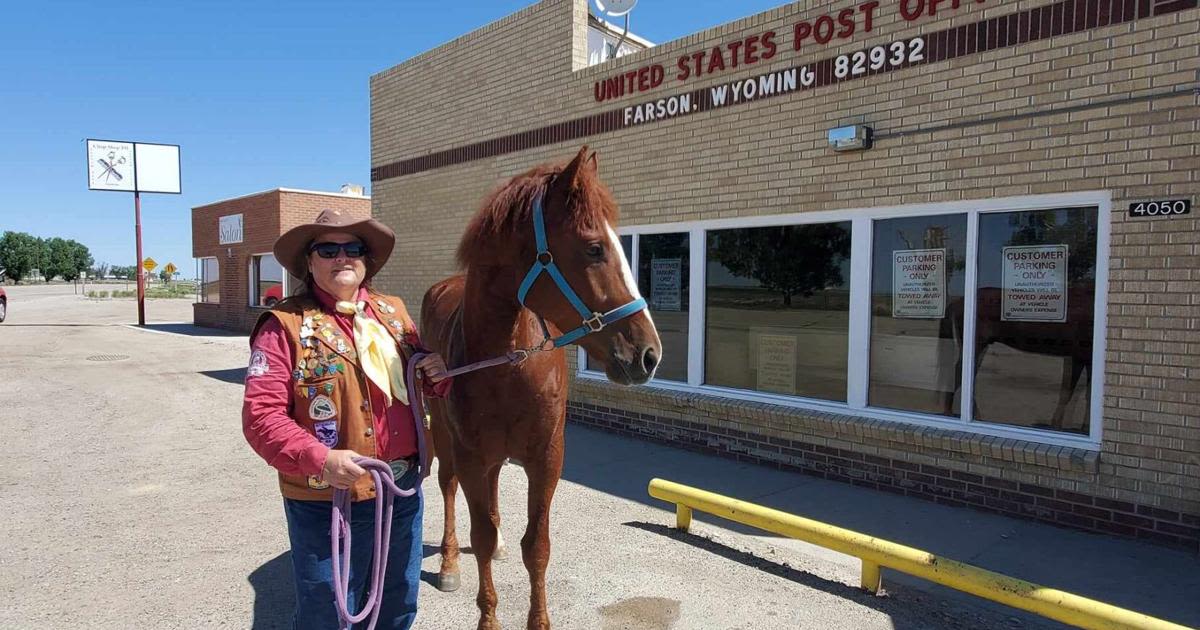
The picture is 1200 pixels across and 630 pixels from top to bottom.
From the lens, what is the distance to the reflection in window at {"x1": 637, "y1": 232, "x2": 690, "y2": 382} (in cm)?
743

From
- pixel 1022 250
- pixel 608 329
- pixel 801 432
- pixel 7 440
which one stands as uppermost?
pixel 1022 250

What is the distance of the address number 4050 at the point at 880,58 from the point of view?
5.50 meters

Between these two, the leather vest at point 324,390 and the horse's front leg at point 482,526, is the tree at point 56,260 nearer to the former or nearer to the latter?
the horse's front leg at point 482,526

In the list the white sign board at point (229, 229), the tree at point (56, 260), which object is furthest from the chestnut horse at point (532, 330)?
the tree at point (56, 260)

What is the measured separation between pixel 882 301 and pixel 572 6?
16.4 ft

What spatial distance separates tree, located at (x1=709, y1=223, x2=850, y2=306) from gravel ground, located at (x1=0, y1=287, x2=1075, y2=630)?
80.5 inches

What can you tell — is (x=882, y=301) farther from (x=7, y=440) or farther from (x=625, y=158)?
(x=7, y=440)

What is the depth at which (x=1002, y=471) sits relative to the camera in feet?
16.5

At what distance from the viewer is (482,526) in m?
3.23

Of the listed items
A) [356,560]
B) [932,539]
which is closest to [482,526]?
[356,560]

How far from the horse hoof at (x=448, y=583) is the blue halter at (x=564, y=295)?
1968mm

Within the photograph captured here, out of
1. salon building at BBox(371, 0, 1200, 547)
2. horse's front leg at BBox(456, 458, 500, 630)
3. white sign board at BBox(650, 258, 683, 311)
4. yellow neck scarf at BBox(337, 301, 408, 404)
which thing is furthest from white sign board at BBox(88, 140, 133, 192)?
yellow neck scarf at BBox(337, 301, 408, 404)

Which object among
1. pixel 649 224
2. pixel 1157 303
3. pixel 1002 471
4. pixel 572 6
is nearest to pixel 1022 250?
pixel 1157 303

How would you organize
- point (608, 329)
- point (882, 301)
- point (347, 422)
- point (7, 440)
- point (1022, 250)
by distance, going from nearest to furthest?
point (347, 422)
point (608, 329)
point (1022, 250)
point (882, 301)
point (7, 440)
